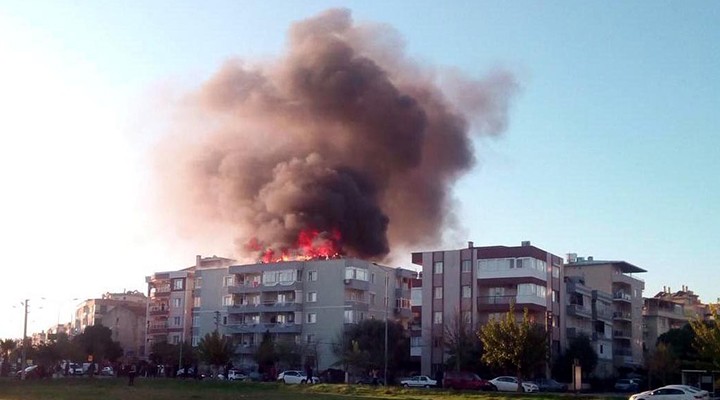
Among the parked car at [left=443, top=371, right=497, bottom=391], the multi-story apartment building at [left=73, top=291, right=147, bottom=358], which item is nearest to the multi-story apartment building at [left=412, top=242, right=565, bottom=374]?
the parked car at [left=443, top=371, right=497, bottom=391]

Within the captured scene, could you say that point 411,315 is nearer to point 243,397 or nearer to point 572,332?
point 572,332

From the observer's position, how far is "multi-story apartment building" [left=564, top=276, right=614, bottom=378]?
98125 millimetres

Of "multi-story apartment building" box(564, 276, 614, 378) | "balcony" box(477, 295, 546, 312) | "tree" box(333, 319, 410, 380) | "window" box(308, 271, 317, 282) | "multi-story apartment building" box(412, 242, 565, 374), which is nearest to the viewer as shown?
"balcony" box(477, 295, 546, 312)

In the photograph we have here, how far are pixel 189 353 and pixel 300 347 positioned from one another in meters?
12.2

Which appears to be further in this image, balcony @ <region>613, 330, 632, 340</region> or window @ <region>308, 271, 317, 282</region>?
balcony @ <region>613, 330, 632, 340</region>

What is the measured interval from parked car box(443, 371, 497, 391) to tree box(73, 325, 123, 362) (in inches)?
1822

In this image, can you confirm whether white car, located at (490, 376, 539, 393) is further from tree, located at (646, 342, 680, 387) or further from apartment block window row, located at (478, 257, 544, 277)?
apartment block window row, located at (478, 257, 544, 277)

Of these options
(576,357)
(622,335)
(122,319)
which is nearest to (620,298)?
(622,335)

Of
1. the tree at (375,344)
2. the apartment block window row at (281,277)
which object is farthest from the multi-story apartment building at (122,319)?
the tree at (375,344)

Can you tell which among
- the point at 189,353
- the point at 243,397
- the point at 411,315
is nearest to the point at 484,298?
the point at 411,315

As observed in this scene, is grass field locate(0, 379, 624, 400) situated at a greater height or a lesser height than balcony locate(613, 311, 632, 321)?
lesser

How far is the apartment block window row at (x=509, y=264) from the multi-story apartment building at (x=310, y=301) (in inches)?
557

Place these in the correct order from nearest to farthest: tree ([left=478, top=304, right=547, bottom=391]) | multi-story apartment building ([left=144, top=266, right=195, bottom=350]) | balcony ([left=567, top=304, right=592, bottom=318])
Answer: tree ([left=478, top=304, right=547, bottom=391]), balcony ([left=567, top=304, right=592, bottom=318]), multi-story apartment building ([left=144, top=266, right=195, bottom=350])

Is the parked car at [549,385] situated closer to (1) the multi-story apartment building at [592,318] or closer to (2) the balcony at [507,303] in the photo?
(2) the balcony at [507,303]
